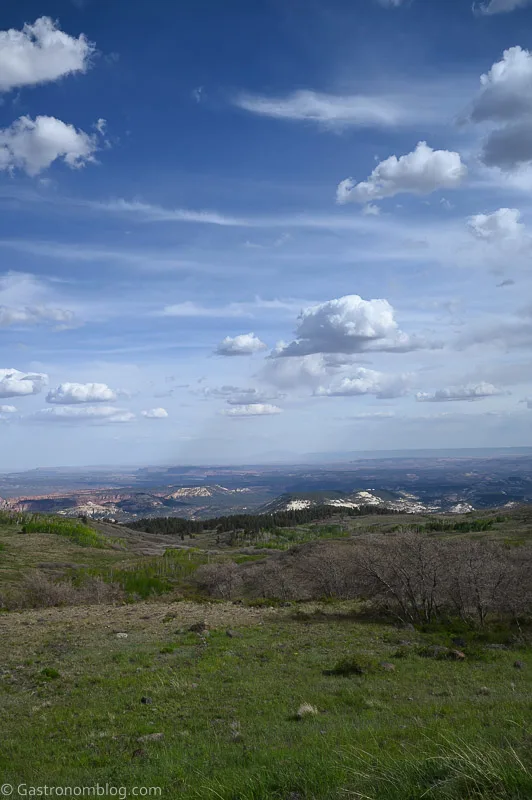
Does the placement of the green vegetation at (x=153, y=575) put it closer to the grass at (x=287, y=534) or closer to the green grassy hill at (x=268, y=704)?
the green grassy hill at (x=268, y=704)

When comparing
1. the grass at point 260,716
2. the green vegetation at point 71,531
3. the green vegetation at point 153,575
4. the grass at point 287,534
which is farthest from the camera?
the grass at point 287,534

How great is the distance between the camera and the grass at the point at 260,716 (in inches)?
305

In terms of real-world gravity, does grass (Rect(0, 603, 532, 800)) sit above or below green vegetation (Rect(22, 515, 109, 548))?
above

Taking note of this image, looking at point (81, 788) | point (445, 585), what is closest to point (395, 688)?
point (81, 788)

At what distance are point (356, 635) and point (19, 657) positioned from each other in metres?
18.7

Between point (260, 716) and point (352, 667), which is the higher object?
point (260, 716)

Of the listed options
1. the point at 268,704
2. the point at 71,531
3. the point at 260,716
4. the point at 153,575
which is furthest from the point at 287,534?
the point at 260,716

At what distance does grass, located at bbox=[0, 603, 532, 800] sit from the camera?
25.5 feet

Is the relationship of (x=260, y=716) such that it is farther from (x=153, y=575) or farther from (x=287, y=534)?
(x=287, y=534)

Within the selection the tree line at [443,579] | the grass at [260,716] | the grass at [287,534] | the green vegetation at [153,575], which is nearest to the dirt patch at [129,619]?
the grass at [260,716]

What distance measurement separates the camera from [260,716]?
1434 centimetres

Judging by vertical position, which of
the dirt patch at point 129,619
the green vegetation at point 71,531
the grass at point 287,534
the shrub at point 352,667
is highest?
the shrub at point 352,667

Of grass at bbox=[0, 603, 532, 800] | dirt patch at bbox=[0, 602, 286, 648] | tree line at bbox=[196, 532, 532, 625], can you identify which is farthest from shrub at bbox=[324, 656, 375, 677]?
tree line at bbox=[196, 532, 532, 625]

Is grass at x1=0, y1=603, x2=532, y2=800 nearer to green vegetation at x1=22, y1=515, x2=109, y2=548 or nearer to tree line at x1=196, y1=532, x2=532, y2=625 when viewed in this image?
tree line at x1=196, y1=532, x2=532, y2=625
